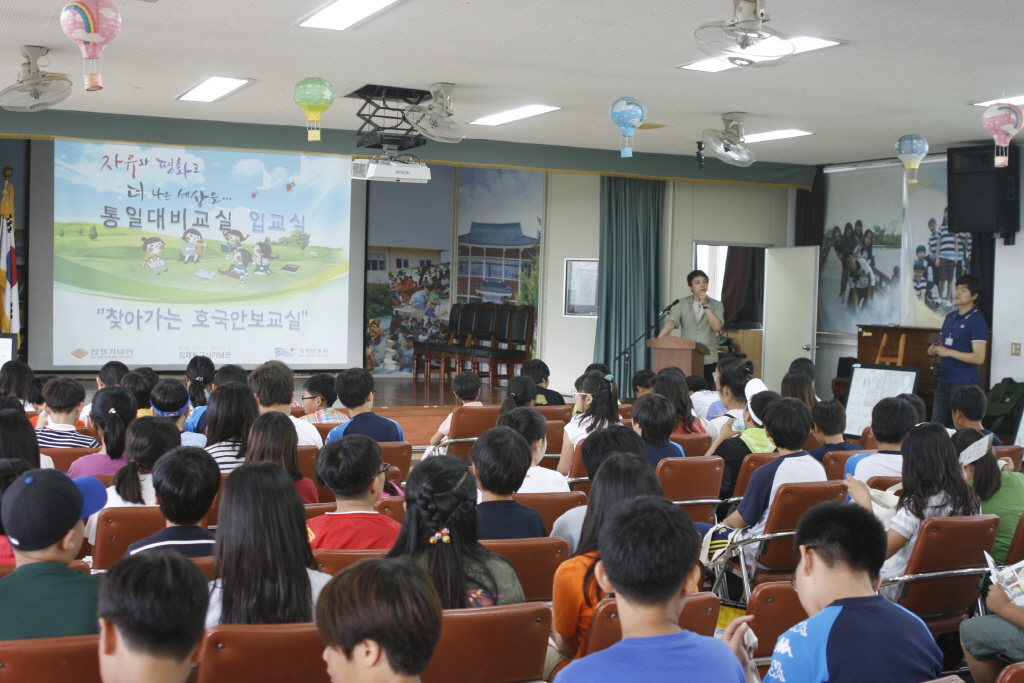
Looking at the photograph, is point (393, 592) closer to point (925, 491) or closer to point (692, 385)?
point (925, 491)

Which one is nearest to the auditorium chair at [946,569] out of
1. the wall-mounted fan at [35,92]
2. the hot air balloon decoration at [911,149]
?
the hot air balloon decoration at [911,149]

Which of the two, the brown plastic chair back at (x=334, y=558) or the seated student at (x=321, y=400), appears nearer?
the brown plastic chair back at (x=334, y=558)

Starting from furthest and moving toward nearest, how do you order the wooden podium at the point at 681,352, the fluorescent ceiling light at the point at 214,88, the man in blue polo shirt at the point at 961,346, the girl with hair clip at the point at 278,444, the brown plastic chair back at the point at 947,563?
1. the wooden podium at the point at 681,352
2. the man in blue polo shirt at the point at 961,346
3. the fluorescent ceiling light at the point at 214,88
4. the girl with hair clip at the point at 278,444
5. the brown plastic chair back at the point at 947,563

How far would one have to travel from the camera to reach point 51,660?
1627 mm

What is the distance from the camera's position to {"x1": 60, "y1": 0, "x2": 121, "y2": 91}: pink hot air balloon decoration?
4164mm

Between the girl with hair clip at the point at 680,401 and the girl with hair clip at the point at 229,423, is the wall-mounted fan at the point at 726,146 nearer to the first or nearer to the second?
the girl with hair clip at the point at 680,401

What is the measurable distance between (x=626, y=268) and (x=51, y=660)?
951 cm

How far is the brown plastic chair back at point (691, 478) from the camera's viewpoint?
3771mm

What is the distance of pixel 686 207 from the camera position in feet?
36.3

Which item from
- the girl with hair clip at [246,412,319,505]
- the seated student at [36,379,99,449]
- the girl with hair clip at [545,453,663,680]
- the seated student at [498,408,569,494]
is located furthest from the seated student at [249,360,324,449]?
the girl with hair clip at [545,453,663,680]

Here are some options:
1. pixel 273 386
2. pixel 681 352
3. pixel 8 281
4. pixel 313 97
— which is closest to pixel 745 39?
pixel 273 386

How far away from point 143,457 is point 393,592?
198 centimetres

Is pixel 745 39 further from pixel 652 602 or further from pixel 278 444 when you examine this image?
pixel 652 602

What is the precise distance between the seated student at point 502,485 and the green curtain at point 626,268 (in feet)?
26.1
